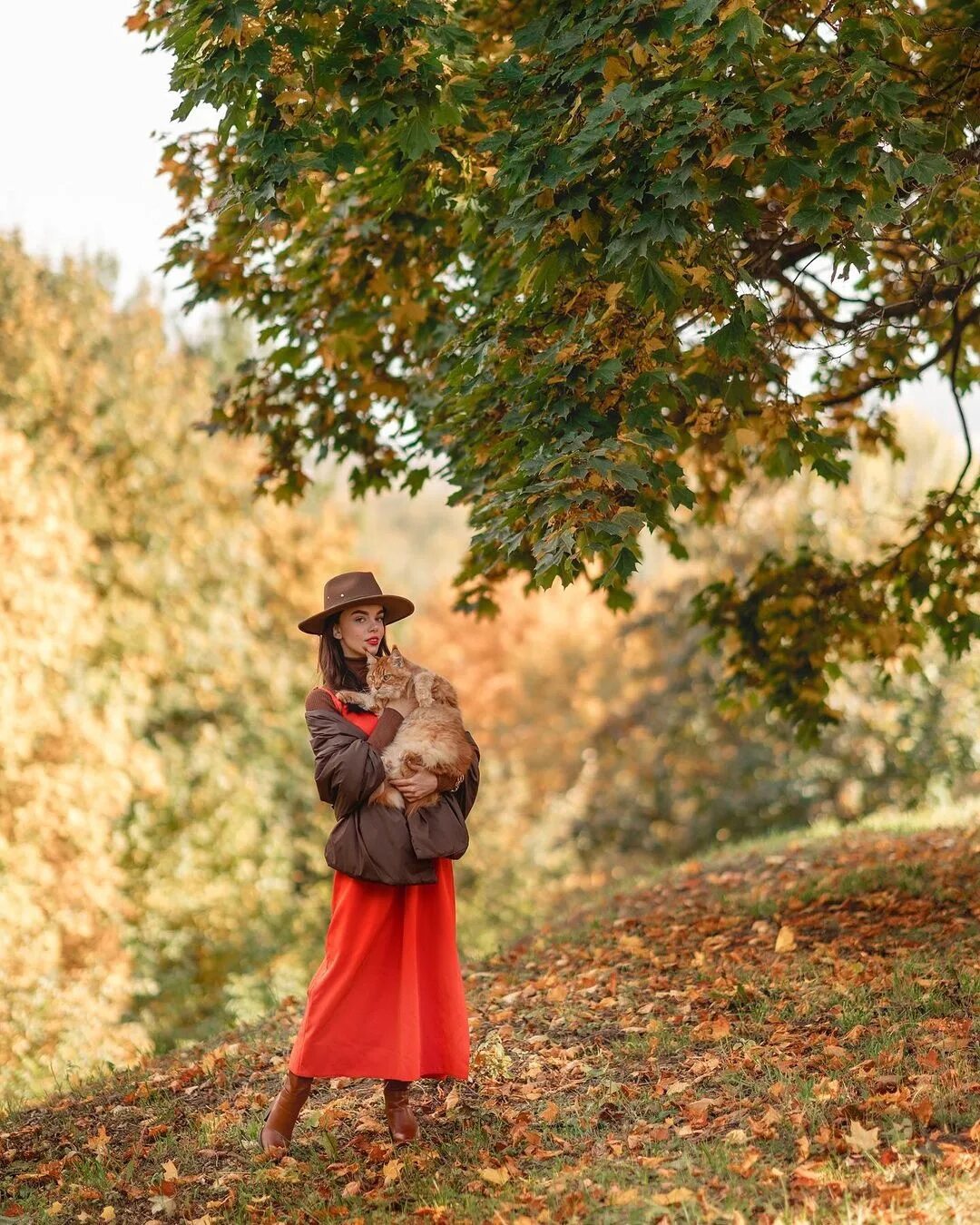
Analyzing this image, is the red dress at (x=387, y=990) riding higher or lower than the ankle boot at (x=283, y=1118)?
higher

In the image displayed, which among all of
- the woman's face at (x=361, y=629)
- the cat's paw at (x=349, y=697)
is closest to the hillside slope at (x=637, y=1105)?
the cat's paw at (x=349, y=697)

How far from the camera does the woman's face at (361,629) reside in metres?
4.71

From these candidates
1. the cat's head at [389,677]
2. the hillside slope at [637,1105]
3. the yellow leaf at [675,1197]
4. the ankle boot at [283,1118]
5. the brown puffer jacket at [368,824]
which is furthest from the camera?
the ankle boot at [283,1118]

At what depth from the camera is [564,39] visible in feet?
16.4

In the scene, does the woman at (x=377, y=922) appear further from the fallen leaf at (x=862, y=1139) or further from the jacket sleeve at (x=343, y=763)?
the fallen leaf at (x=862, y=1139)

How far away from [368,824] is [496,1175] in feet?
4.19

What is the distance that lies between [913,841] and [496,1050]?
5.20 meters

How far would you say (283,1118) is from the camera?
4742 mm

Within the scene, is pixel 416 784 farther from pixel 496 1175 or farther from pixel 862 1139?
pixel 862 1139

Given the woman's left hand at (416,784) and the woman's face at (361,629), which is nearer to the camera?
the woman's left hand at (416,784)

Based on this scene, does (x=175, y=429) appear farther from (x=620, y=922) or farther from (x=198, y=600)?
(x=620, y=922)

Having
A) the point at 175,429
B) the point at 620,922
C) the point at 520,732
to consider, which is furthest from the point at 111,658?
the point at 520,732

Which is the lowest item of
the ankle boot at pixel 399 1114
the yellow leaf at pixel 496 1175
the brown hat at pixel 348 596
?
the yellow leaf at pixel 496 1175

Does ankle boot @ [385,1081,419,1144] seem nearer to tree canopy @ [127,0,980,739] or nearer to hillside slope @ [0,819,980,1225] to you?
hillside slope @ [0,819,980,1225]
